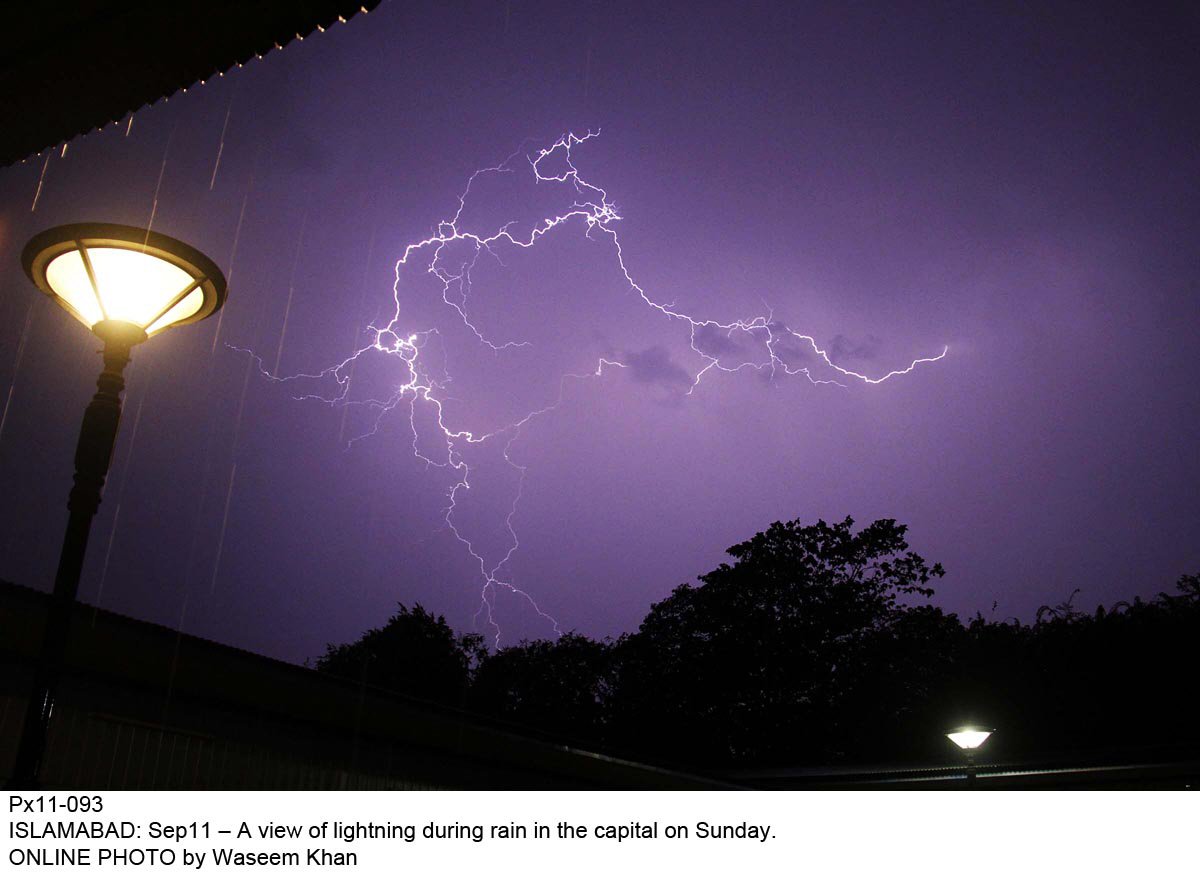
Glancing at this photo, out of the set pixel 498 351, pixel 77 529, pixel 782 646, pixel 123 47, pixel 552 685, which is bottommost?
pixel 77 529

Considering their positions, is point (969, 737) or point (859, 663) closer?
point (969, 737)

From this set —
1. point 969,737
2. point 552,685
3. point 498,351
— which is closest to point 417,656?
point 552,685

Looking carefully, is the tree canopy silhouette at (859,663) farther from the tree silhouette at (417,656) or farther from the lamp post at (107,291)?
the lamp post at (107,291)

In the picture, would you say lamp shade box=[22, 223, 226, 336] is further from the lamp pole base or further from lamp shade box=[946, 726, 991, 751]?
lamp shade box=[946, 726, 991, 751]

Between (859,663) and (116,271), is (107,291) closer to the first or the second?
(116,271)

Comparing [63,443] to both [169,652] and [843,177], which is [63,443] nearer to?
[169,652]

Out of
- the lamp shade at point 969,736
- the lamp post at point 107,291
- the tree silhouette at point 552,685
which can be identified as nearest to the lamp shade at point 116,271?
the lamp post at point 107,291

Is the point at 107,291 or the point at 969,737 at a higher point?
the point at 107,291
